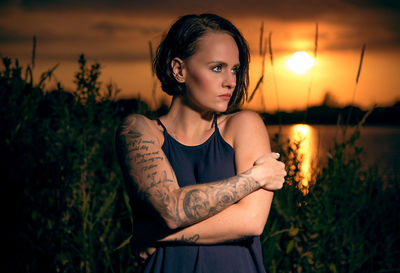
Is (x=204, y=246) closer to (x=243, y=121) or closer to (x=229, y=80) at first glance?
(x=243, y=121)

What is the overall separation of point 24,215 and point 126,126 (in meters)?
1.50

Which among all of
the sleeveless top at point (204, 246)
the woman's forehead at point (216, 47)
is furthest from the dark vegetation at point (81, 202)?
the woman's forehead at point (216, 47)

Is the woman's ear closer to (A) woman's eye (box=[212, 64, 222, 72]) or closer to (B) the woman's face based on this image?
(B) the woman's face

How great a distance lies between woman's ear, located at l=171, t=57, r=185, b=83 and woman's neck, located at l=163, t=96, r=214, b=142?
11 centimetres

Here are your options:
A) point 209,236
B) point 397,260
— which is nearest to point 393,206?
point 397,260

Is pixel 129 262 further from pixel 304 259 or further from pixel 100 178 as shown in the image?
pixel 304 259

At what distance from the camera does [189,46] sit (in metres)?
1.83

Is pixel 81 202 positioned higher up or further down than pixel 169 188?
further down

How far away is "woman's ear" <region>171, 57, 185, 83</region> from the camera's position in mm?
1887

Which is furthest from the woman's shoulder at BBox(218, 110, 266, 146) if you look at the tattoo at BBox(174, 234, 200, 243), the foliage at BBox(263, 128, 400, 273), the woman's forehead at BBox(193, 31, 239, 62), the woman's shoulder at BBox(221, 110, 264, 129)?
the foliage at BBox(263, 128, 400, 273)

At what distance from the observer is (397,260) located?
3.38m

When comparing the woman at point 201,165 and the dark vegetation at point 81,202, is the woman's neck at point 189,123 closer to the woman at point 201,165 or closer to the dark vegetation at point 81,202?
the woman at point 201,165

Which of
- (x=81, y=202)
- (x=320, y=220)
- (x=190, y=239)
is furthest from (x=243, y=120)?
(x=81, y=202)

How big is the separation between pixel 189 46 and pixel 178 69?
0.14 meters
